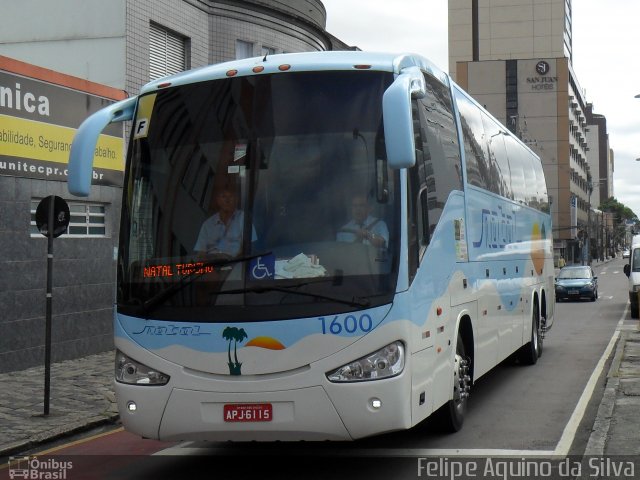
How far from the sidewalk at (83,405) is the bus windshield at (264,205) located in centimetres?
264

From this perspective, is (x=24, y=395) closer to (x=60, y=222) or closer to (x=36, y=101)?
(x=60, y=222)

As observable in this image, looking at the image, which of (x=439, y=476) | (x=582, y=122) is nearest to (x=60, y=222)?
(x=439, y=476)

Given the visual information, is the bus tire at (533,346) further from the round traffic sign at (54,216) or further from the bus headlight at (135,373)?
the bus headlight at (135,373)

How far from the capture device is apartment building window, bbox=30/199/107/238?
15359 mm

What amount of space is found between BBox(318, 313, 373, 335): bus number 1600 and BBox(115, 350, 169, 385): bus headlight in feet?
4.19

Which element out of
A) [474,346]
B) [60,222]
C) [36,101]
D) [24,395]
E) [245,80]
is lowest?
[24,395]

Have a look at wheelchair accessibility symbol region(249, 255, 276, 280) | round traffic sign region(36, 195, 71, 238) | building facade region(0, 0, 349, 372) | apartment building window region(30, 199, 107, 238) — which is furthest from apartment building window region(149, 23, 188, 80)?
wheelchair accessibility symbol region(249, 255, 276, 280)

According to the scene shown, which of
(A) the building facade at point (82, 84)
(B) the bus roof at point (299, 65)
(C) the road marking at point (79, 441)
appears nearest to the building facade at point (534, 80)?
(A) the building facade at point (82, 84)

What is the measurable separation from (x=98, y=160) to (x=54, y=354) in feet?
11.5

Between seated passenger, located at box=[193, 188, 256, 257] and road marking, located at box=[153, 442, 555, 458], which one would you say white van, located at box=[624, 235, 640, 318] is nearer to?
road marking, located at box=[153, 442, 555, 458]

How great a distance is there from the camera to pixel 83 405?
10742mm

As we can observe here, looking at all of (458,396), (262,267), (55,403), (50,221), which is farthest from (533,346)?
(262,267)

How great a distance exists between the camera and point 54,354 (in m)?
14.6

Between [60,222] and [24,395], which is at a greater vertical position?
[60,222]
